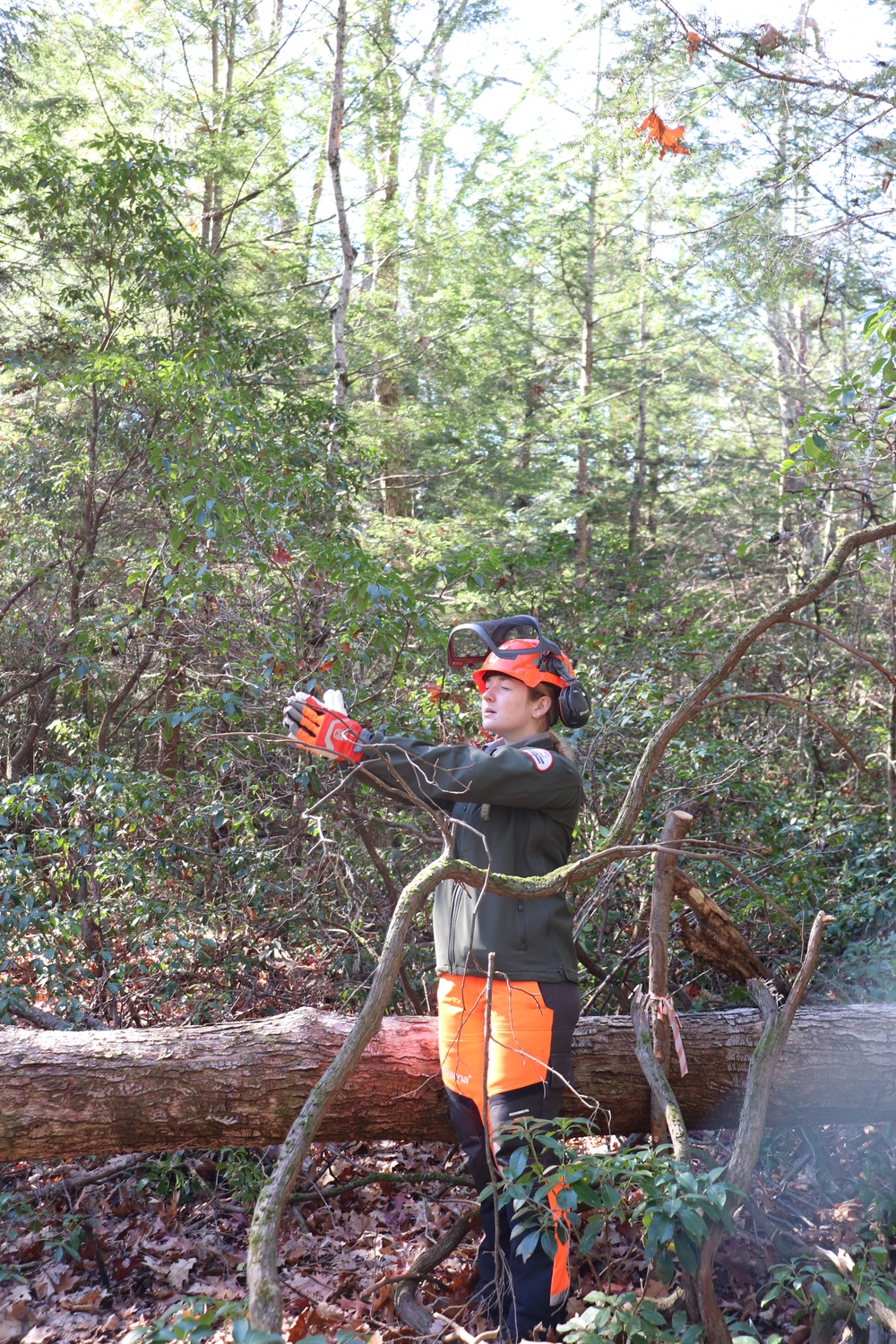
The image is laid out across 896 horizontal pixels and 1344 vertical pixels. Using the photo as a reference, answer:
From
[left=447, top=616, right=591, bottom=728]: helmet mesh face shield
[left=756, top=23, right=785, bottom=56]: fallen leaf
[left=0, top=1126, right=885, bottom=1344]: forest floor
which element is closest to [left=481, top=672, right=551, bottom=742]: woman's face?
[left=447, top=616, right=591, bottom=728]: helmet mesh face shield

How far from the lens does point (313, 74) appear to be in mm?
10344

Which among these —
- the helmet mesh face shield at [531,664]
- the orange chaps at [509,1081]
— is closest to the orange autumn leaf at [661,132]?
the helmet mesh face shield at [531,664]

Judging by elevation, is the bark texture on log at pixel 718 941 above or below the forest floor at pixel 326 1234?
above

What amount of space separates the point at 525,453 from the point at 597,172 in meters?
3.54

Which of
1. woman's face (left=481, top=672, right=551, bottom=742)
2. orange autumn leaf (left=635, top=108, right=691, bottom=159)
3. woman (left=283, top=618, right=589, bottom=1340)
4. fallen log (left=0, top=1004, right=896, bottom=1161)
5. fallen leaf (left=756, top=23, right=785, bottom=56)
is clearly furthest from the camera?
orange autumn leaf (left=635, top=108, right=691, bottom=159)

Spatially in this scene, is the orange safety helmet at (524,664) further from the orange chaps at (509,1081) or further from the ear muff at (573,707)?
the orange chaps at (509,1081)

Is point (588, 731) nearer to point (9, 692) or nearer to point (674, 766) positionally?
point (674, 766)

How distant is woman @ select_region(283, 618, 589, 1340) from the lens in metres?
3.05

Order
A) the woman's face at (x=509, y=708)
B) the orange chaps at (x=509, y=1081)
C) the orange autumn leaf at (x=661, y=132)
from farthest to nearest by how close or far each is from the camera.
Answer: the orange autumn leaf at (x=661, y=132), the woman's face at (x=509, y=708), the orange chaps at (x=509, y=1081)

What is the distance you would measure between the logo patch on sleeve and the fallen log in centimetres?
123

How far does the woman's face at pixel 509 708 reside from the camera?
3508 mm

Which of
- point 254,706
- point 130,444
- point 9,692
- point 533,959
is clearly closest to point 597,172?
point 130,444

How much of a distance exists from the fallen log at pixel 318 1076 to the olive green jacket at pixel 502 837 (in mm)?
632

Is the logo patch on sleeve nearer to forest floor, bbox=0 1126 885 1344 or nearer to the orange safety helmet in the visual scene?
the orange safety helmet
